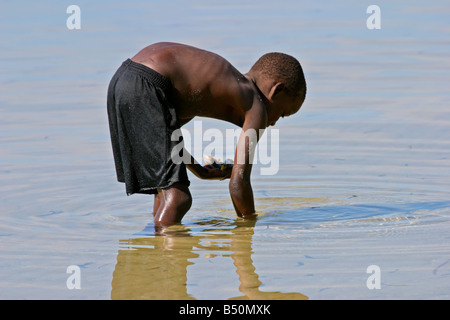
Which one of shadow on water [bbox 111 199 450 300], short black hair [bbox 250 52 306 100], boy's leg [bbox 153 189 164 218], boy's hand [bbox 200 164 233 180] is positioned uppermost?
short black hair [bbox 250 52 306 100]

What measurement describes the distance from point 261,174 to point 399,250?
98.3 inches

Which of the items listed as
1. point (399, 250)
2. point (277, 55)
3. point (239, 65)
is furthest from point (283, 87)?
point (239, 65)

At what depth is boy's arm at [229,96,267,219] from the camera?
5.85 meters

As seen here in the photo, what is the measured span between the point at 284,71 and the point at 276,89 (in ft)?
0.43

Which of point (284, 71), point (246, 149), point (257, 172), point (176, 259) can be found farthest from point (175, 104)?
point (257, 172)

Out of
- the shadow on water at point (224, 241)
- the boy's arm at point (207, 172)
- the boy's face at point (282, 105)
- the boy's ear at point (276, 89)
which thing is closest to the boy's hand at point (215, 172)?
the boy's arm at point (207, 172)

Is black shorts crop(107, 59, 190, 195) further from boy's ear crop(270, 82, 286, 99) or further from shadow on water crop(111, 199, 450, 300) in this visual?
boy's ear crop(270, 82, 286, 99)

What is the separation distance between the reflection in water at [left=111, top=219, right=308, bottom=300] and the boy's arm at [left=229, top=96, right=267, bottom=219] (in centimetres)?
26

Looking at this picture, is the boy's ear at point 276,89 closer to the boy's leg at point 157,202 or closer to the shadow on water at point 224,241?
the shadow on water at point 224,241

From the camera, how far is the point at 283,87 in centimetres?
600

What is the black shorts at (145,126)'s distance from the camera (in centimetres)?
574

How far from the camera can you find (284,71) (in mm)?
5984

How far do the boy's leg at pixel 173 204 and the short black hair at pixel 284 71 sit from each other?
0.94m

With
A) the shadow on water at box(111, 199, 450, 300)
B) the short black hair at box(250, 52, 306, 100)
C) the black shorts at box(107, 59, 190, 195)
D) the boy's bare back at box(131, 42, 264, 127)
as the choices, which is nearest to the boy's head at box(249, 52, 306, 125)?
the short black hair at box(250, 52, 306, 100)
